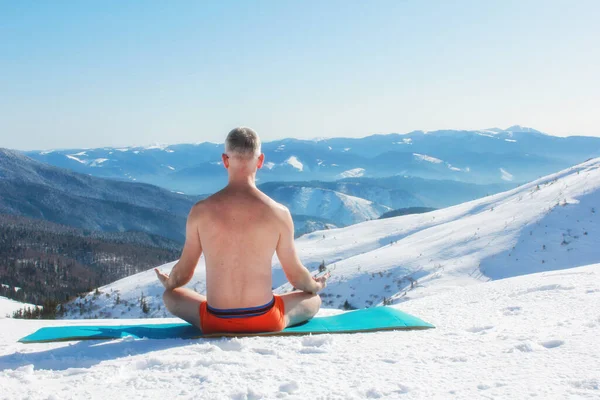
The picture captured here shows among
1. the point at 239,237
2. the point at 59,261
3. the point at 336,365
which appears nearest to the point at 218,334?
the point at 239,237

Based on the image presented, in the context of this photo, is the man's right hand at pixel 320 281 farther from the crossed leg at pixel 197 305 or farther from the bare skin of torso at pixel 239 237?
the bare skin of torso at pixel 239 237

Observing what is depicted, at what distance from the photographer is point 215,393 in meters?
2.61

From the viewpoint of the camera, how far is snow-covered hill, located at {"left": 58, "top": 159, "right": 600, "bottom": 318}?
47.3ft

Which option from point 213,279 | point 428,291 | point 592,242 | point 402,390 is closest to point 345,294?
point 428,291

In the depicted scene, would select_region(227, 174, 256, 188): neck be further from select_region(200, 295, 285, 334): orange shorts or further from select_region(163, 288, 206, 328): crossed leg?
select_region(163, 288, 206, 328): crossed leg

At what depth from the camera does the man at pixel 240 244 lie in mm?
3799

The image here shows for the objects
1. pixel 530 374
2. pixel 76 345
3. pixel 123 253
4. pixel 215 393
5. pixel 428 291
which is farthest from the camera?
pixel 123 253

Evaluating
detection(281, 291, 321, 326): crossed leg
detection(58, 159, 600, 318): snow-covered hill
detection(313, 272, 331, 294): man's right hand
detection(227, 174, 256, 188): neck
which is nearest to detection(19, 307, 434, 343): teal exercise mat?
detection(281, 291, 321, 326): crossed leg

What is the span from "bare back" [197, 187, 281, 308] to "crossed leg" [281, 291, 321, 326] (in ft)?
1.25

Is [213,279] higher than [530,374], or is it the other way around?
[213,279]

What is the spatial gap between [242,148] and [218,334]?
1.61m

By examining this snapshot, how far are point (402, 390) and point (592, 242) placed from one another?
→ 14766 millimetres

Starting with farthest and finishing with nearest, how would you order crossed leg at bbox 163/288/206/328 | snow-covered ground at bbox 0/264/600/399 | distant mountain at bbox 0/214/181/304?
distant mountain at bbox 0/214/181/304
crossed leg at bbox 163/288/206/328
snow-covered ground at bbox 0/264/600/399

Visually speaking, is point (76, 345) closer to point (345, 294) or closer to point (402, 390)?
point (402, 390)
